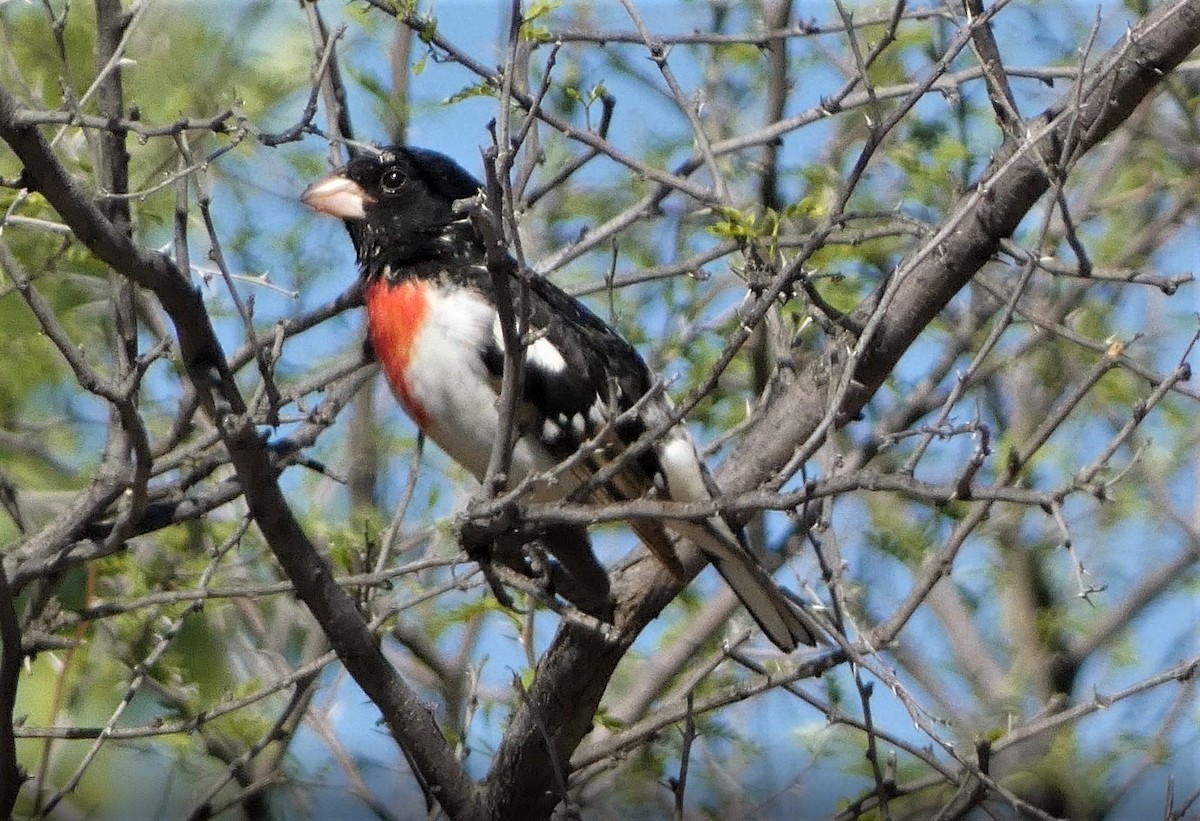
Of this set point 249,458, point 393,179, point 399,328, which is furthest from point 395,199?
point 249,458

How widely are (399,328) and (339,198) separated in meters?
0.44

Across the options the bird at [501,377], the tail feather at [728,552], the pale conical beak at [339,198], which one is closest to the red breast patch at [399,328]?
the bird at [501,377]

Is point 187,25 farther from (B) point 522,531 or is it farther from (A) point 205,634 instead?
(B) point 522,531

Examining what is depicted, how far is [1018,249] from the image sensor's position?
3076mm

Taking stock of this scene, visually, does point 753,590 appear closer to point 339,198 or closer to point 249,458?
point 339,198

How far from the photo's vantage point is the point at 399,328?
3393 millimetres

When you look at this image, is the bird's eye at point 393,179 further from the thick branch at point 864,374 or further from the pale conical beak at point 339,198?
the thick branch at point 864,374

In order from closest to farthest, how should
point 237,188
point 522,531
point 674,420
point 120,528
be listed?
1. point 674,420
2. point 522,531
3. point 120,528
4. point 237,188

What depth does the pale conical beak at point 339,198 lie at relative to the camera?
3650mm

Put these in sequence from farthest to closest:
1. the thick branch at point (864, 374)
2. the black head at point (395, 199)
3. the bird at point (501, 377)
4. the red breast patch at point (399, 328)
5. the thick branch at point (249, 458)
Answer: the black head at point (395, 199), the red breast patch at point (399, 328), the bird at point (501, 377), the thick branch at point (864, 374), the thick branch at point (249, 458)

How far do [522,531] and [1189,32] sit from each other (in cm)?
145

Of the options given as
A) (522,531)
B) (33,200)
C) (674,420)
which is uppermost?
(33,200)

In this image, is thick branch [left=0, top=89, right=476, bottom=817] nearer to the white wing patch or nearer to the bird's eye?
the white wing patch

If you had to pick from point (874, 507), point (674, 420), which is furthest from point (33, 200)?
point (874, 507)
